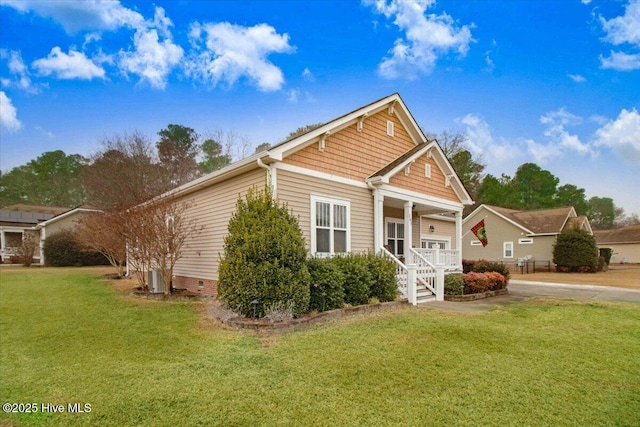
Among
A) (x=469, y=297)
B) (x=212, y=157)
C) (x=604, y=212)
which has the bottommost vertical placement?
(x=469, y=297)

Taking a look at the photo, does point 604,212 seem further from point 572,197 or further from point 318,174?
point 318,174

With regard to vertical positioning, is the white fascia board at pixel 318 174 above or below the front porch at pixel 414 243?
above

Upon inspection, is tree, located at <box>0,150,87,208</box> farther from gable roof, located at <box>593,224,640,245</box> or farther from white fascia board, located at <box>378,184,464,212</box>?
gable roof, located at <box>593,224,640,245</box>

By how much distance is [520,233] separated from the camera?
30.7 meters

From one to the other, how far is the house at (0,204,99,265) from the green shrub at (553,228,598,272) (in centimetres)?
3581

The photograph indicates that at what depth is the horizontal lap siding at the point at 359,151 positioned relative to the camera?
9.92m

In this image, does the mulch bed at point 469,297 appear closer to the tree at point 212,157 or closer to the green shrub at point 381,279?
the green shrub at point 381,279

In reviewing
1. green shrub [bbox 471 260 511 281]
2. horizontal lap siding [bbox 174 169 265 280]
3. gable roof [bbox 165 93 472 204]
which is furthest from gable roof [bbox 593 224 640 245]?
horizontal lap siding [bbox 174 169 265 280]

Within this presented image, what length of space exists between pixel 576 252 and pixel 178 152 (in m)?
38.9

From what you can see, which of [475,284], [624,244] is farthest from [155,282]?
[624,244]

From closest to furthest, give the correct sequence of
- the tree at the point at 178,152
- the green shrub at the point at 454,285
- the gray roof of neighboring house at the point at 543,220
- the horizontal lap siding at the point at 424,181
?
the green shrub at the point at 454,285
the horizontal lap siding at the point at 424,181
the gray roof of neighboring house at the point at 543,220
the tree at the point at 178,152

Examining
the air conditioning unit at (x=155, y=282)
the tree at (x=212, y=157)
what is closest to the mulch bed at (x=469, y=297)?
the air conditioning unit at (x=155, y=282)

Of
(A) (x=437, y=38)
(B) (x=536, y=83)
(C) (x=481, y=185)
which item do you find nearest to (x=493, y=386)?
(A) (x=437, y=38)

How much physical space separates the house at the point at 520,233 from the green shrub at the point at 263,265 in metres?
25.7
